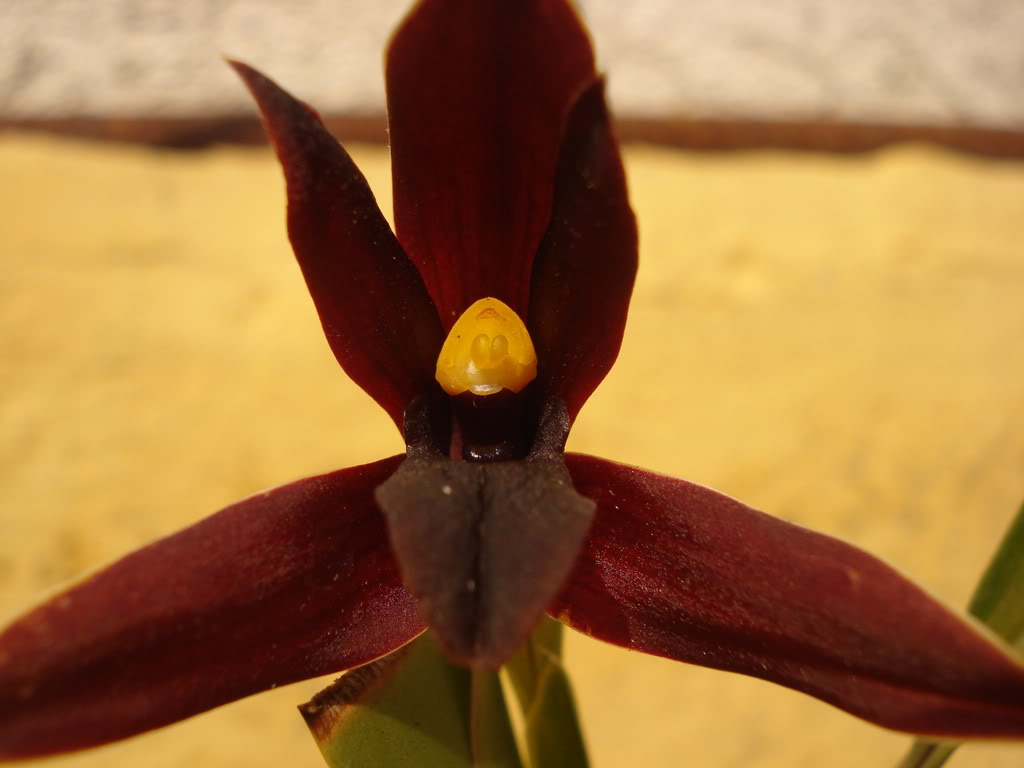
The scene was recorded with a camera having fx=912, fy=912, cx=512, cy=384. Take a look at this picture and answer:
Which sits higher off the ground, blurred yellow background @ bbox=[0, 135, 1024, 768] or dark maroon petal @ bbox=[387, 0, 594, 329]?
dark maroon petal @ bbox=[387, 0, 594, 329]

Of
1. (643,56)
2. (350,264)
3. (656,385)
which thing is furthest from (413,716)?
(643,56)

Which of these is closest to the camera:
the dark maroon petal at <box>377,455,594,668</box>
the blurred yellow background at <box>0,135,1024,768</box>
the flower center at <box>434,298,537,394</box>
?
the dark maroon petal at <box>377,455,594,668</box>

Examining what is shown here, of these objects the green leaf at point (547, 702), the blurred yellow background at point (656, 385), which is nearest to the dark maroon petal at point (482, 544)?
the green leaf at point (547, 702)

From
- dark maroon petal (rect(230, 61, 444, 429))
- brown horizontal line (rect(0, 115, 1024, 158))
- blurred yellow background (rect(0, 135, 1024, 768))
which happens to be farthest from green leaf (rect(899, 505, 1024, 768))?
brown horizontal line (rect(0, 115, 1024, 158))

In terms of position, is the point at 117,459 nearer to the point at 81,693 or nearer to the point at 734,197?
the point at 81,693

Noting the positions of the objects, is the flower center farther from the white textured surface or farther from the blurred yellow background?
the white textured surface

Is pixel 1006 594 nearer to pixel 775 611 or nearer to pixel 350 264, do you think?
pixel 775 611

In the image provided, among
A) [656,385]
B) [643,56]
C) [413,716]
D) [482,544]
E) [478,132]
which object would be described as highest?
[643,56]

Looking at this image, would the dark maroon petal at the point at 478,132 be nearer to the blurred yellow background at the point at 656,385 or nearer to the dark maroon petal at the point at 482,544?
the dark maroon petal at the point at 482,544

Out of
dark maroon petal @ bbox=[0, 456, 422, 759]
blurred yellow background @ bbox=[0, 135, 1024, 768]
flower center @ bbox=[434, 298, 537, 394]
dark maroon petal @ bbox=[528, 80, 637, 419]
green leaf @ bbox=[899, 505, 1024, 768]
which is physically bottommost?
blurred yellow background @ bbox=[0, 135, 1024, 768]
